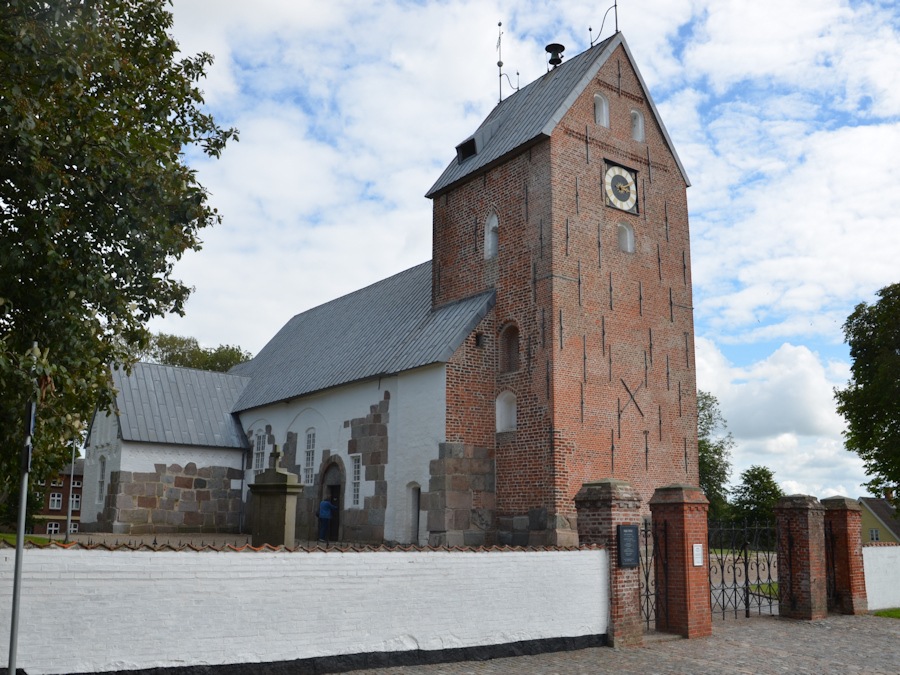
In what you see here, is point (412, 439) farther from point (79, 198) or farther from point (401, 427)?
point (79, 198)

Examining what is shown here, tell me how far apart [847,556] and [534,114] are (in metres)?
12.7

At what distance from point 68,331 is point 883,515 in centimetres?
5742

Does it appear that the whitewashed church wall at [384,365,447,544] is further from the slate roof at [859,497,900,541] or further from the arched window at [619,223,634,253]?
the slate roof at [859,497,900,541]

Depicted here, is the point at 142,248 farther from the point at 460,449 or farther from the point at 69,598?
the point at 460,449

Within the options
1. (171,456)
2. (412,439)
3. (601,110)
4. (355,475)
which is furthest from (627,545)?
(171,456)

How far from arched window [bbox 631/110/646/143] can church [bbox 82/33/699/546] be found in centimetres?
4

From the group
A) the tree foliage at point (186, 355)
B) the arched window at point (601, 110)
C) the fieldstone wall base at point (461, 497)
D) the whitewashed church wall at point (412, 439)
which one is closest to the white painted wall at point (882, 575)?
the fieldstone wall base at point (461, 497)

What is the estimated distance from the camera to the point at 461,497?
719 inches

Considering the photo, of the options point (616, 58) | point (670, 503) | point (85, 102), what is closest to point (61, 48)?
point (85, 102)

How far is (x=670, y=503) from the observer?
11.9 m

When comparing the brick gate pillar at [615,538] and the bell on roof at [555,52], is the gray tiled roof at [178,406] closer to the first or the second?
the bell on roof at [555,52]

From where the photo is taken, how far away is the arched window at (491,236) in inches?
813

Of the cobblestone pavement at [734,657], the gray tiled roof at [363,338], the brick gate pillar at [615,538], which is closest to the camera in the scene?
the cobblestone pavement at [734,657]

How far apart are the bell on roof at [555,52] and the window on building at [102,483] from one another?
20.0 m
